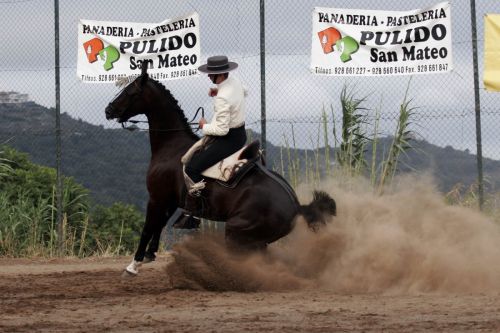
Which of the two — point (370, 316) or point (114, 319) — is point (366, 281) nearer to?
point (370, 316)

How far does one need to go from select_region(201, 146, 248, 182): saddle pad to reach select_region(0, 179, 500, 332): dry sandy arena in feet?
2.57

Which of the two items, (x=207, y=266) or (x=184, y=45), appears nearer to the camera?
(x=207, y=266)

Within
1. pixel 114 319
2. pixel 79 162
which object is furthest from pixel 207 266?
pixel 79 162

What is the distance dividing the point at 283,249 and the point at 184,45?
19.4 ft

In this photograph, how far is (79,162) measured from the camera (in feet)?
77.5

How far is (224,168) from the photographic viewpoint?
39.5ft

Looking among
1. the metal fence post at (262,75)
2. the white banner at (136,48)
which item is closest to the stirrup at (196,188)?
the metal fence post at (262,75)

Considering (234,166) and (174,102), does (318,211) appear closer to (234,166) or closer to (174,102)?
(234,166)

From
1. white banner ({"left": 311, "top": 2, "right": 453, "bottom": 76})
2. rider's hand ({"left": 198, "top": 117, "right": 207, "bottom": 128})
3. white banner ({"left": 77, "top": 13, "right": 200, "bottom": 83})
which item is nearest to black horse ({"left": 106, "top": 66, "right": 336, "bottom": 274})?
rider's hand ({"left": 198, "top": 117, "right": 207, "bottom": 128})

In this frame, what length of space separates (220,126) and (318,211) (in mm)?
1515

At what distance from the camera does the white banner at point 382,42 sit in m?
→ 16.9

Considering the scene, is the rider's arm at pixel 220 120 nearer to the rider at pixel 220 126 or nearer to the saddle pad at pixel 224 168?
the rider at pixel 220 126

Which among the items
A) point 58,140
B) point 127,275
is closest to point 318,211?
point 127,275

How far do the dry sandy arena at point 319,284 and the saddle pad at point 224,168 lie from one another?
0.78 metres
